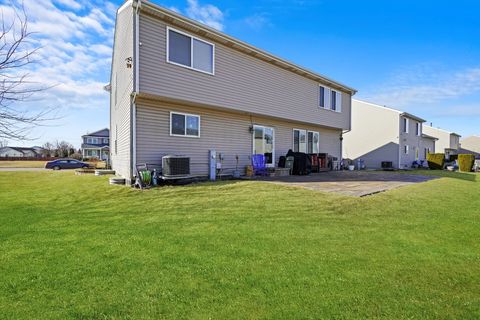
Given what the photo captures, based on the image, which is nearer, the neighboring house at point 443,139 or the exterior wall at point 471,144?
the neighboring house at point 443,139

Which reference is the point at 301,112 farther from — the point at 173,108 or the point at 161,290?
the point at 161,290

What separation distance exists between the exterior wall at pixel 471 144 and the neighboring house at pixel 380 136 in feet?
105

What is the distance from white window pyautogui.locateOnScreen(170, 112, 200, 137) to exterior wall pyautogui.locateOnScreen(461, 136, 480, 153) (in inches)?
2341

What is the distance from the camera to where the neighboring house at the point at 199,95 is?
30.2 feet

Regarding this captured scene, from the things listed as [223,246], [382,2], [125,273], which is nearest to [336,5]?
[382,2]

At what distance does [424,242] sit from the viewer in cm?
437

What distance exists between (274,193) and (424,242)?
158 inches

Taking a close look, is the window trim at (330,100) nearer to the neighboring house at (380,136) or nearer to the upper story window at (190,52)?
the upper story window at (190,52)

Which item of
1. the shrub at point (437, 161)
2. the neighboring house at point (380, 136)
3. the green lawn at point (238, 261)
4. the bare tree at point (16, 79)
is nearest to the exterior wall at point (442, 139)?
the neighboring house at point (380, 136)

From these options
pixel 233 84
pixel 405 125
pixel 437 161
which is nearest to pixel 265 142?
pixel 233 84

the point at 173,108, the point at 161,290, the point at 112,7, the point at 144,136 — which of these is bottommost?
the point at 161,290

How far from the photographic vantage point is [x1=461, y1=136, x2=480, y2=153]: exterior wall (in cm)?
5191

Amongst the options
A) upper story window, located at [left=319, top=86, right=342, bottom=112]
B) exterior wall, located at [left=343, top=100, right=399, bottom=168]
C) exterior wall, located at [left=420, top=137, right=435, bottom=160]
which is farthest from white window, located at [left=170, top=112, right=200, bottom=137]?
exterior wall, located at [left=420, top=137, right=435, bottom=160]

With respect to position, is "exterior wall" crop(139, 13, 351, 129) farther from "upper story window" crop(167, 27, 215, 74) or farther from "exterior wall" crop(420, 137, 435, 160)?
"exterior wall" crop(420, 137, 435, 160)
